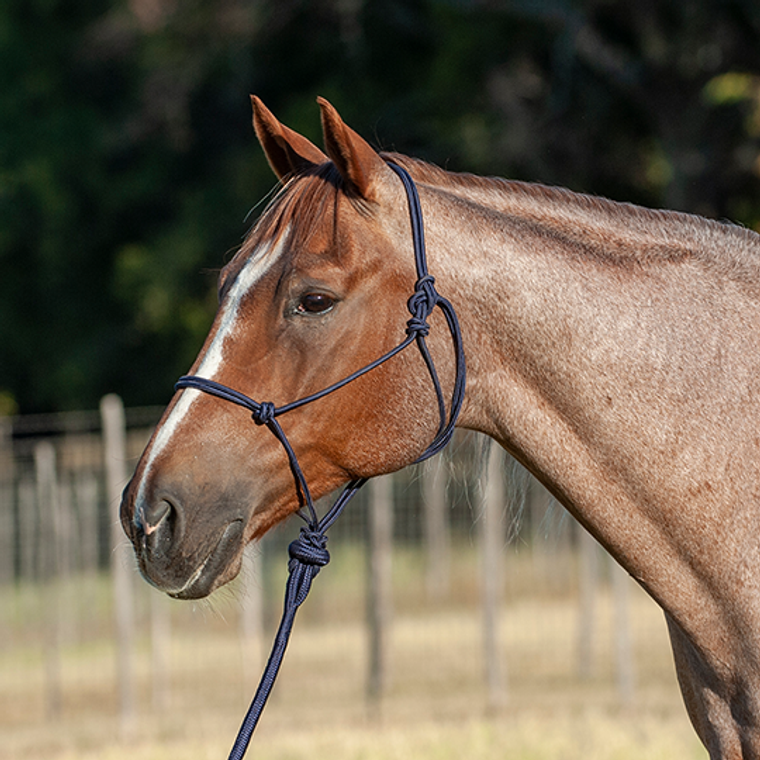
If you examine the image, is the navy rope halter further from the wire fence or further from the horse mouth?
the wire fence

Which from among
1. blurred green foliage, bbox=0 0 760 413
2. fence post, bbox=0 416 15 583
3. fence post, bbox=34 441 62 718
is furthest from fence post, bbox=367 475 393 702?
blurred green foliage, bbox=0 0 760 413

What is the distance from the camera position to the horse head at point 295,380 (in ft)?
8.23

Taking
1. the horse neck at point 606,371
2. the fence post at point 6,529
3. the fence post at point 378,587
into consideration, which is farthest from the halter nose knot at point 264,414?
the fence post at point 6,529

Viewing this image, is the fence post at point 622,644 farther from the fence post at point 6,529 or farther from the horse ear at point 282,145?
the horse ear at point 282,145

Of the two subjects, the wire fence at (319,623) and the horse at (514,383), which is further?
the wire fence at (319,623)

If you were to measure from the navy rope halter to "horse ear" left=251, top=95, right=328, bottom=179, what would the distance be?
0.27m

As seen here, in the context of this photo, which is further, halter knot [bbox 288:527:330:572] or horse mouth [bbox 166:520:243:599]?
halter knot [bbox 288:527:330:572]

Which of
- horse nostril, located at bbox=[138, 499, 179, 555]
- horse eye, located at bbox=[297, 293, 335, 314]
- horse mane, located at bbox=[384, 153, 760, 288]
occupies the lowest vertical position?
horse nostril, located at bbox=[138, 499, 179, 555]

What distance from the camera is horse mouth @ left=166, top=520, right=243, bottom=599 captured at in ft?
8.31

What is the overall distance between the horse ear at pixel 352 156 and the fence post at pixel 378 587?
265 inches

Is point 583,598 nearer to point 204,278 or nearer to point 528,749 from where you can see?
point 528,749

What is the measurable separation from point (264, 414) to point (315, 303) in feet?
0.93

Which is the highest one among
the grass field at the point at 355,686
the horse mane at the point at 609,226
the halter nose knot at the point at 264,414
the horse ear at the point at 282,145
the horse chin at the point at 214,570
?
the horse ear at the point at 282,145

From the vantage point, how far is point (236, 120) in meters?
20.5
